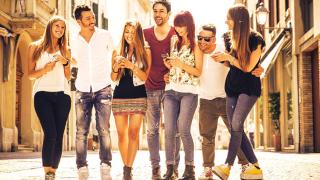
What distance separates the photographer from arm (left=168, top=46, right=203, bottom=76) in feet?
22.8

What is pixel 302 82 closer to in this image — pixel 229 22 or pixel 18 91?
pixel 18 91

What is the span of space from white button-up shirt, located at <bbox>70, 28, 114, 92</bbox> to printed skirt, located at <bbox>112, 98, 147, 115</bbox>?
26 centimetres

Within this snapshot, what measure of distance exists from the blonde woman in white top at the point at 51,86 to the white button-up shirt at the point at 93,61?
0.54 ft

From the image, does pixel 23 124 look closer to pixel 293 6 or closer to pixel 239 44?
pixel 293 6

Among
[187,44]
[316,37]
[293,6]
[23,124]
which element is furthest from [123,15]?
[187,44]

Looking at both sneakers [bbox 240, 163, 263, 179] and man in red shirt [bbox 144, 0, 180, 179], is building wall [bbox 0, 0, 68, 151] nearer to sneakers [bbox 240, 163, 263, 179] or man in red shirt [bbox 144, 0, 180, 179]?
man in red shirt [bbox 144, 0, 180, 179]

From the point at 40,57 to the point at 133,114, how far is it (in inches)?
48.1

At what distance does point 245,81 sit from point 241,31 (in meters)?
0.55

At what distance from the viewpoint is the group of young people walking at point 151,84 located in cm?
682

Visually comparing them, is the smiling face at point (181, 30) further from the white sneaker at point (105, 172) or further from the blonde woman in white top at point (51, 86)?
the white sneaker at point (105, 172)

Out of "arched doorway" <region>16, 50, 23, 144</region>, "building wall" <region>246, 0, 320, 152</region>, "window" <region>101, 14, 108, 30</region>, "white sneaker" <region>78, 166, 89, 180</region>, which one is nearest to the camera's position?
"white sneaker" <region>78, 166, 89, 180</region>

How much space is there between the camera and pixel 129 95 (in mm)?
6961

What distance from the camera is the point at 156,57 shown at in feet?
23.9

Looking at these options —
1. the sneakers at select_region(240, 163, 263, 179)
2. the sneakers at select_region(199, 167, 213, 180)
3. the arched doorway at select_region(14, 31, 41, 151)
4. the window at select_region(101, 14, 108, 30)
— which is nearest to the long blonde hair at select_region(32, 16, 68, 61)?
the sneakers at select_region(199, 167, 213, 180)
